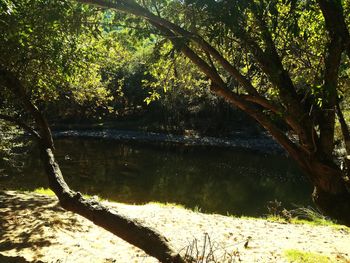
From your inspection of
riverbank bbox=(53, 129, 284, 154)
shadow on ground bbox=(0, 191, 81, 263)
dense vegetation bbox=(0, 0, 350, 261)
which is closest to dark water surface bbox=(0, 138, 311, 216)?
riverbank bbox=(53, 129, 284, 154)

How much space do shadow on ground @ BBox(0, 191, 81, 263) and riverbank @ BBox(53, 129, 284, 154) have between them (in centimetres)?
3653

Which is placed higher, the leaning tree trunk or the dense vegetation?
the dense vegetation

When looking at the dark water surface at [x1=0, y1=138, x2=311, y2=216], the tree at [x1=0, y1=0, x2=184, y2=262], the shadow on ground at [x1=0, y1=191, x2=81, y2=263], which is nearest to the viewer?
the tree at [x1=0, y1=0, x2=184, y2=262]

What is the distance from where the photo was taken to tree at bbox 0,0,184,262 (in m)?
5.98

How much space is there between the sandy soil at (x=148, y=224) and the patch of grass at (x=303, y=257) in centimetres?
16

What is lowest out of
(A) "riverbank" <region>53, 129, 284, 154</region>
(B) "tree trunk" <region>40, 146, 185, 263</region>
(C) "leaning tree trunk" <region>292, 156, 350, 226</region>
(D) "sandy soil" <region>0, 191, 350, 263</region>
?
(D) "sandy soil" <region>0, 191, 350, 263</region>

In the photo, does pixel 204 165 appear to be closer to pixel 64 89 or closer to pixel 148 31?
pixel 64 89

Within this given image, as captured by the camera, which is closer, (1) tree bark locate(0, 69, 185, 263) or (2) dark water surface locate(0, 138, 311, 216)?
(1) tree bark locate(0, 69, 185, 263)

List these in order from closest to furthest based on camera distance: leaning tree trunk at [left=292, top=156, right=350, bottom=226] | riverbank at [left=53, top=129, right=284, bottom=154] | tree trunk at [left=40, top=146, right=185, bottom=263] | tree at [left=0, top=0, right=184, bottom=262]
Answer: tree trunk at [left=40, top=146, right=185, bottom=263]
tree at [left=0, top=0, right=184, bottom=262]
leaning tree trunk at [left=292, top=156, right=350, bottom=226]
riverbank at [left=53, top=129, right=284, bottom=154]

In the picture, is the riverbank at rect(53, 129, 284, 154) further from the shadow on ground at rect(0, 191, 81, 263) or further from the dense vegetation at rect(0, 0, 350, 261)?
the dense vegetation at rect(0, 0, 350, 261)

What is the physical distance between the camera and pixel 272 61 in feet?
21.0

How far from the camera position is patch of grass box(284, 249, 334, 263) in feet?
28.6

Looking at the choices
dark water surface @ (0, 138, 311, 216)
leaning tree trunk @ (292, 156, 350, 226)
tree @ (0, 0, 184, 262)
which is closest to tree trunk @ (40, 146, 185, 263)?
tree @ (0, 0, 184, 262)

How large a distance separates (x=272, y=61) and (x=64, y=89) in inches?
405
